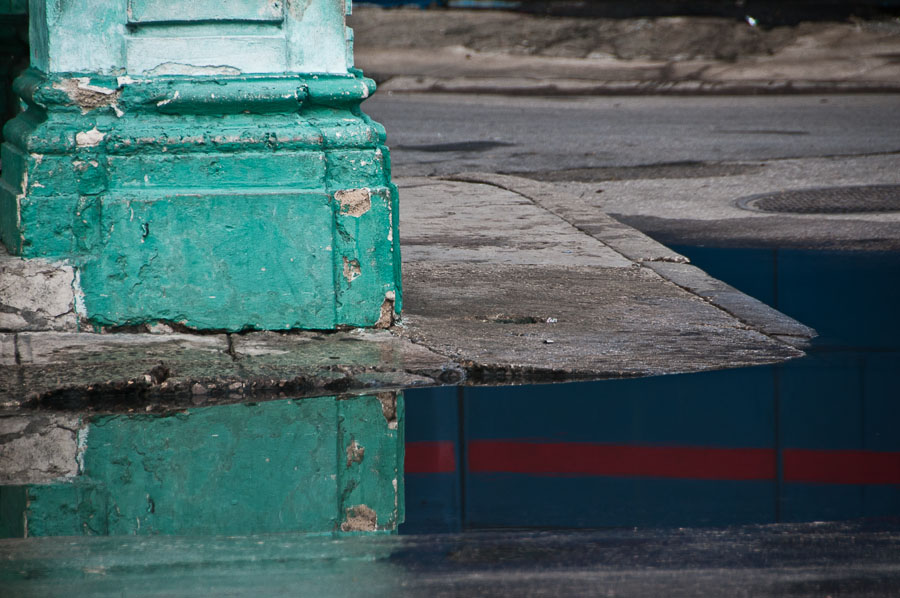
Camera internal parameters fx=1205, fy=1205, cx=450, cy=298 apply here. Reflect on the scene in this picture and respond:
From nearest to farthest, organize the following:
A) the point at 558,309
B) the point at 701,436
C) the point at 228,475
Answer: the point at 228,475, the point at 701,436, the point at 558,309

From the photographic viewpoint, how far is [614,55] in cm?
1564

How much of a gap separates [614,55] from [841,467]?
1331 centimetres

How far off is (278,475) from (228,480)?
4.5 inches

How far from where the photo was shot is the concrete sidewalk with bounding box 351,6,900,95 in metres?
14.0

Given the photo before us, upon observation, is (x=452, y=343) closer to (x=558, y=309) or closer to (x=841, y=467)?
(x=558, y=309)

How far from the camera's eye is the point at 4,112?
15.6 feet

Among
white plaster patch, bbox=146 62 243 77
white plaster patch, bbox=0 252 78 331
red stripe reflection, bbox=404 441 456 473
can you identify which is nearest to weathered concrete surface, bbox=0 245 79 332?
white plaster patch, bbox=0 252 78 331

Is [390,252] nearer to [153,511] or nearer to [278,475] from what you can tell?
[278,475]

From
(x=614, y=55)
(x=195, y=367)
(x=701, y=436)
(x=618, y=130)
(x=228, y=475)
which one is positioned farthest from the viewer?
(x=614, y=55)

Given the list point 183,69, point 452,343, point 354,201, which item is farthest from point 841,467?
point 183,69

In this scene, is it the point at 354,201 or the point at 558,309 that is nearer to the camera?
the point at 354,201

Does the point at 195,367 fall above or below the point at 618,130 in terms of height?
below

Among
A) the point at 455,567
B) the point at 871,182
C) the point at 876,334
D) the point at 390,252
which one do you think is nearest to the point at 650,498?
the point at 455,567

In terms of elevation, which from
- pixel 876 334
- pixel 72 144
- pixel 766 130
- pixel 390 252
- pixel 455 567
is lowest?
pixel 455 567
